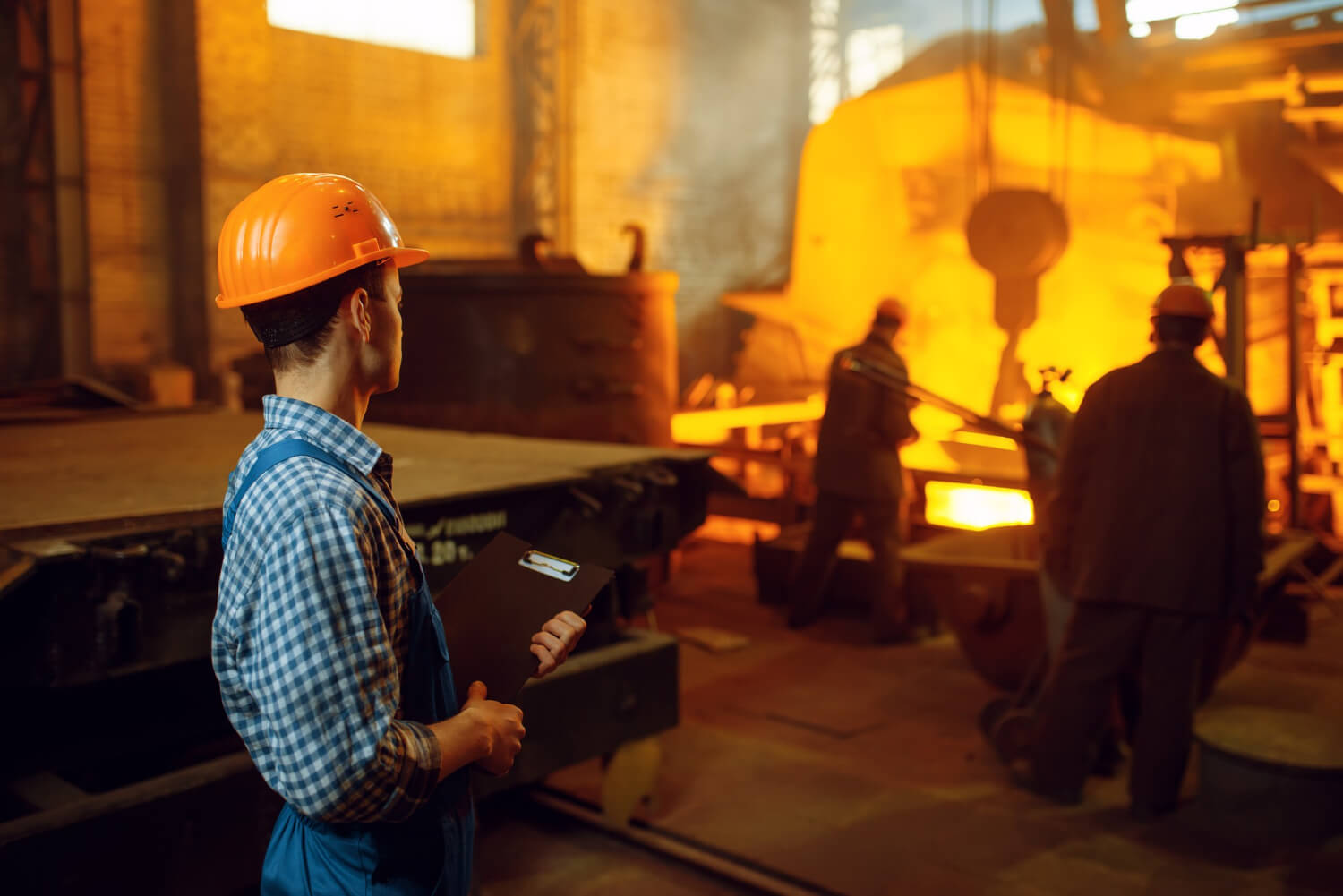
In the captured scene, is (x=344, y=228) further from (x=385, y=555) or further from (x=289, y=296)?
(x=385, y=555)

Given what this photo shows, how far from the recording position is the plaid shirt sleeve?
1.36 meters

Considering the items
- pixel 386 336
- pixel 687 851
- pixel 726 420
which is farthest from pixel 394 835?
pixel 726 420

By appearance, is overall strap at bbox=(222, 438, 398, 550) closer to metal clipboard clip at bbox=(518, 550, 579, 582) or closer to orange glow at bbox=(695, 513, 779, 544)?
metal clipboard clip at bbox=(518, 550, 579, 582)

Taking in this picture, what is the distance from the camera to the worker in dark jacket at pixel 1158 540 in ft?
13.3

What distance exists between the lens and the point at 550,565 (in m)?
1.78

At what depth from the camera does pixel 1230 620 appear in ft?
14.5

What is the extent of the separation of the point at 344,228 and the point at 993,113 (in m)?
11.2

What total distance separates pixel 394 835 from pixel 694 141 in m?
15.2

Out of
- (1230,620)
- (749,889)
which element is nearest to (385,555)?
(749,889)

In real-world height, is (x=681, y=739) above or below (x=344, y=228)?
below

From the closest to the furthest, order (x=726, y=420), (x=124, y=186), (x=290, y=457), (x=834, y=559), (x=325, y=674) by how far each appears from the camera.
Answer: (x=325, y=674)
(x=290, y=457)
(x=834, y=559)
(x=726, y=420)
(x=124, y=186)

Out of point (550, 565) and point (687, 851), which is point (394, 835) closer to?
point (550, 565)

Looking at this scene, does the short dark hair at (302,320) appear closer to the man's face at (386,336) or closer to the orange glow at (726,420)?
the man's face at (386,336)

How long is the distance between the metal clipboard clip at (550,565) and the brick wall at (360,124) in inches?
379
